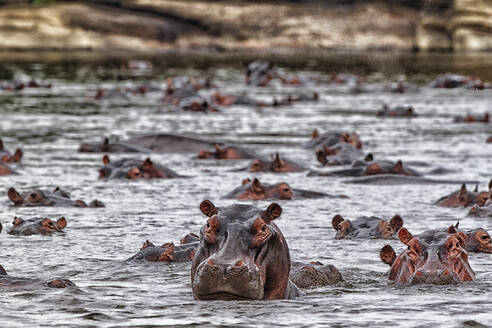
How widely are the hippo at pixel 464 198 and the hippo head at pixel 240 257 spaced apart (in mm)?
5186

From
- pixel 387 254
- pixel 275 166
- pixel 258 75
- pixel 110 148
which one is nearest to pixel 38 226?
pixel 387 254

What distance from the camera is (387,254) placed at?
26.4 feet

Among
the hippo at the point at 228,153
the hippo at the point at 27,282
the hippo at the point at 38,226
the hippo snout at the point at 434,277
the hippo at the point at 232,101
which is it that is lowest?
the hippo at the point at 27,282

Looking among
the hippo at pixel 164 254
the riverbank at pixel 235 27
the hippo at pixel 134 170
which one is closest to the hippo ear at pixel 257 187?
the hippo at pixel 134 170

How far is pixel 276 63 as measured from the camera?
48.1 m

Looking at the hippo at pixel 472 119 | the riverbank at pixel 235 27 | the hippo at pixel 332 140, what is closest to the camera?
the hippo at pixel 332 140

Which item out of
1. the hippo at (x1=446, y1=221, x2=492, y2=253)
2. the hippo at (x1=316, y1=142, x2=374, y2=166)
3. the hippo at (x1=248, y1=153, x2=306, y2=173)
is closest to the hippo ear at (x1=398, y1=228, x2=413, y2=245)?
the hippo at (x1=446, y1=221, x2=492, y2=253)

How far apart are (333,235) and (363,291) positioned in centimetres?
241

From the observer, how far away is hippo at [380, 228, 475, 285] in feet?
24.3

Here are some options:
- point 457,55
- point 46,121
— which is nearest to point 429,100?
point 46,121

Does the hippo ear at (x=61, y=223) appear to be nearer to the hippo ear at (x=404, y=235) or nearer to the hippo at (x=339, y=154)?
the hippo ear at (x=404, y=235)

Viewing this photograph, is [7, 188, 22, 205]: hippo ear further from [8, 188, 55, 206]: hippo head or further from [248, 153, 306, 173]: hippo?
[248, 153, 306, 173]: hippo

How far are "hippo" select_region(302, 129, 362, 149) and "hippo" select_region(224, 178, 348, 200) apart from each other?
4.31m

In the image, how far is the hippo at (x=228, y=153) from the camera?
16.4 m
